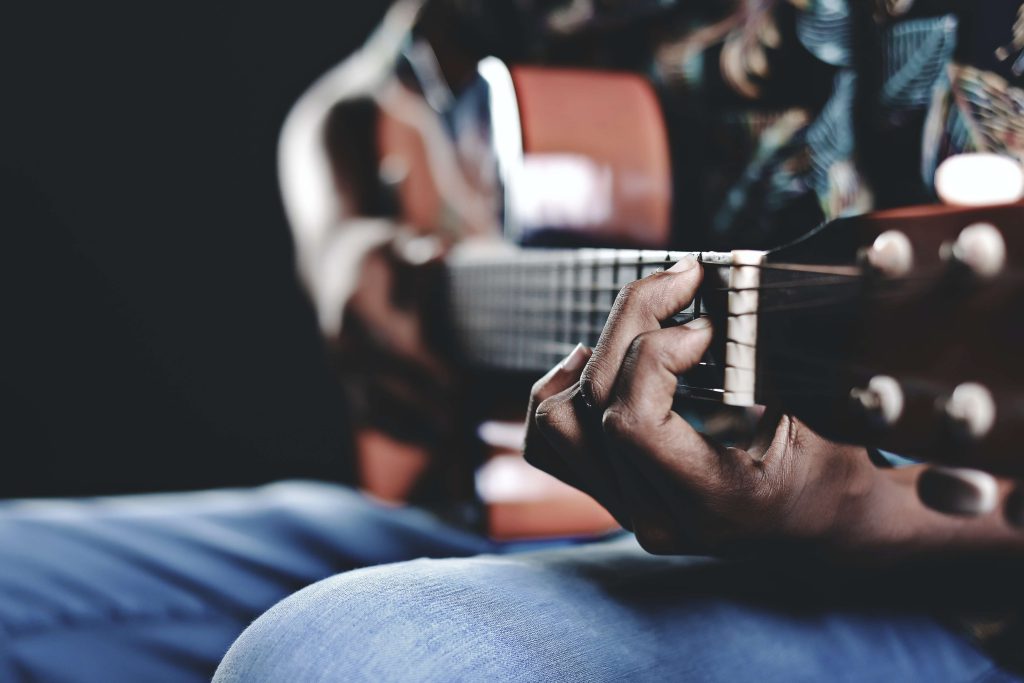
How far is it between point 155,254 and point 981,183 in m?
1.61

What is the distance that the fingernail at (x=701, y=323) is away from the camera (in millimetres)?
454

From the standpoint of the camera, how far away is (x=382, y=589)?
493 mm

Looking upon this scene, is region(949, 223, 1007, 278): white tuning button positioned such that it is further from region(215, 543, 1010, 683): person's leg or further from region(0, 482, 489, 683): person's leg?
region(0, 482, 489, 683): person's leg

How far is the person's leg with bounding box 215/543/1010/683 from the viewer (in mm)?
456

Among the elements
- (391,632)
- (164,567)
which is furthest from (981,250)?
(164,567)

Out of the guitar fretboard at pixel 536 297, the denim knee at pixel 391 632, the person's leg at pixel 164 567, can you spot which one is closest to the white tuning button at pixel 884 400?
the guitar fretboard at pixel 536 297

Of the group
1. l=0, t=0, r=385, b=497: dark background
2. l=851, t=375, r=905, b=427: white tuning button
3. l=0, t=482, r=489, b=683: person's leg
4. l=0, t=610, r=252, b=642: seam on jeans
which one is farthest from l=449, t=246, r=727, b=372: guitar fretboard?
l=0, t=0, r=385, b=497: dark background

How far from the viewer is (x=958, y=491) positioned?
399 millimetres

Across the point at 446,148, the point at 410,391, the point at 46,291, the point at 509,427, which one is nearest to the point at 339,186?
the point at 446,148

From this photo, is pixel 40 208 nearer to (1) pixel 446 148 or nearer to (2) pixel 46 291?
(2) pixel 46 291

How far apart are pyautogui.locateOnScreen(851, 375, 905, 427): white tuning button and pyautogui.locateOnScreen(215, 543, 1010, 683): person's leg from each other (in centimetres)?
19

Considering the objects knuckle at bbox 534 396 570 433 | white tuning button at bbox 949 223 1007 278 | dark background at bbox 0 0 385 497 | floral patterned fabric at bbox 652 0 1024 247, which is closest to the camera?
white tuning button at bbox 949 223 1007 278

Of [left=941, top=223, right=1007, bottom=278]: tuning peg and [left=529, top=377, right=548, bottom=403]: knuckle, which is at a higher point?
A: [left=941, top=223, right=1007, bottom=278]: tuning peg

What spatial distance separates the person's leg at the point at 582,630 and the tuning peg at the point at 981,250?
268mm
